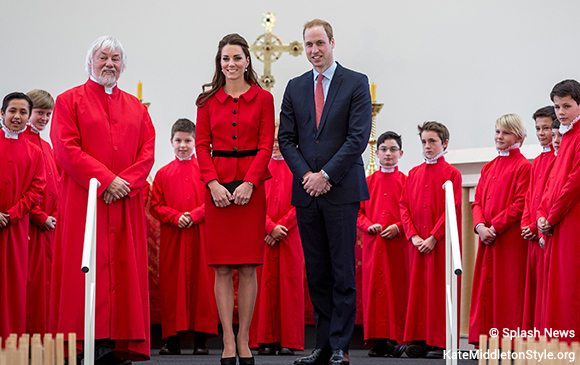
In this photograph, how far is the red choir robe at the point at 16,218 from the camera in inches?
210

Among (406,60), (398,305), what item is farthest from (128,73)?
(398,305)

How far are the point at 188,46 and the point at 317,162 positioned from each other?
19.5 feet

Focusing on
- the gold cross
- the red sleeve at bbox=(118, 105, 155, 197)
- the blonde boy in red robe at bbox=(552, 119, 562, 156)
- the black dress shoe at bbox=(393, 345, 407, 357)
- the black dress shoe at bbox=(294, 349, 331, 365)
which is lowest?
the black dress shoe at bbox=(393, 345, 407, 357)

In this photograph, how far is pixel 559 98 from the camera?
498cm

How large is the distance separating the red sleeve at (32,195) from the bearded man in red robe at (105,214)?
38.3 inches

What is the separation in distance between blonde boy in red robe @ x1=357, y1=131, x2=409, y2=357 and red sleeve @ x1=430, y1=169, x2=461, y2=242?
478 millimetres

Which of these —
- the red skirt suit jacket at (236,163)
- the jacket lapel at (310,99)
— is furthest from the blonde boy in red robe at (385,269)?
the red skirt suit jacket at (236,163)

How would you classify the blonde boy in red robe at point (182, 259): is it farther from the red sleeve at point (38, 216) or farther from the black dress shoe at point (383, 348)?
the black dress shoe at point (383, 348)

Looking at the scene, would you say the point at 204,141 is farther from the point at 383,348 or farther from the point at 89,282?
the point at 383,348

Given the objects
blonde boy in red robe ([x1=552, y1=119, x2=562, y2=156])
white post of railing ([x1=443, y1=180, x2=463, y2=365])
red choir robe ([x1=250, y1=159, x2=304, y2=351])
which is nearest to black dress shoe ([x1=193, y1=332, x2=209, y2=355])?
red choir robe ([x1=250, y1=159, x2=304, y2=351])

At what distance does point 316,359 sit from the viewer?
426 centimetres

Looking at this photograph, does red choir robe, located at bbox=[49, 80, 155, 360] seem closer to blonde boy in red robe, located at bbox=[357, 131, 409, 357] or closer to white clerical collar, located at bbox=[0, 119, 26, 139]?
white clerical collar, located at bbox=[0, 119, 26, 139]

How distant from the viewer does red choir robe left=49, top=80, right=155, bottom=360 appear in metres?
4.39

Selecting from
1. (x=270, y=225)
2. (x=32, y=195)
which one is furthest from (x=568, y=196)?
Answer: (x=32, y=195)
